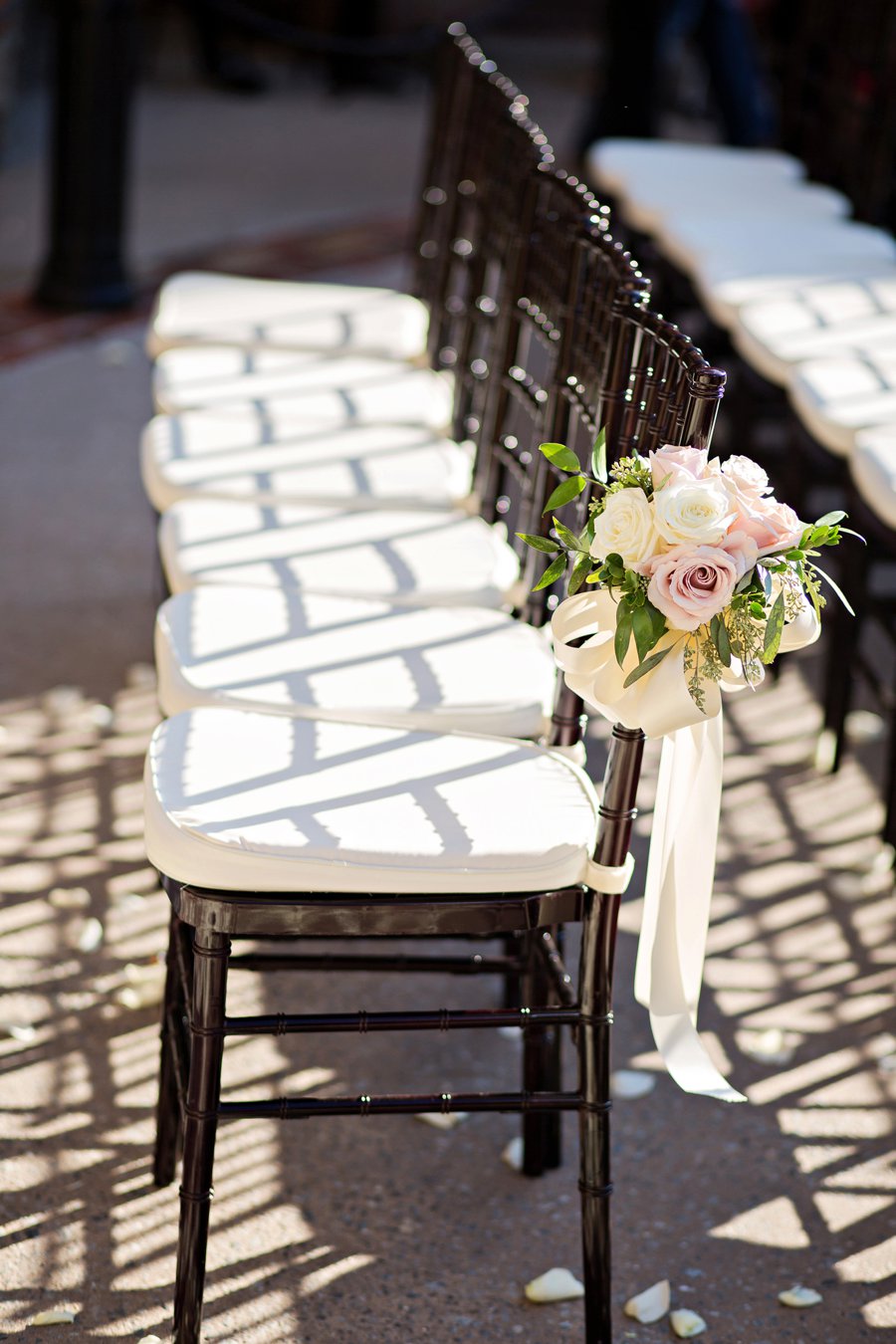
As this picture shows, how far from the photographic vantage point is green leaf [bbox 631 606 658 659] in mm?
1543

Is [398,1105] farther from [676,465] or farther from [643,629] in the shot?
[676,465]

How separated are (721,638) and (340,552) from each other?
0.99 metres

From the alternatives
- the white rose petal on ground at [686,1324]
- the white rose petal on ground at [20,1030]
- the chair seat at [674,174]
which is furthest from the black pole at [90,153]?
the white rose petal on ground at [686,1324]

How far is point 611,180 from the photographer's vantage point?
15.0 ft

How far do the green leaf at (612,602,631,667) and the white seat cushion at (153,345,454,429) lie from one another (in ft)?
4.82

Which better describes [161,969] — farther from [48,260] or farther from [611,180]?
[48,260]

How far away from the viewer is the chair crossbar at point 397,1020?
5.61 feet

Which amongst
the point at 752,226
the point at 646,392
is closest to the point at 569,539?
the point at 646,392

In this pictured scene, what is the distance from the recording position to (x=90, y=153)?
496cm

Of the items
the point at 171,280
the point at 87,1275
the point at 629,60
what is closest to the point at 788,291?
Answer: the point at 171,280

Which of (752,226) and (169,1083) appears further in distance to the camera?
(752,226)

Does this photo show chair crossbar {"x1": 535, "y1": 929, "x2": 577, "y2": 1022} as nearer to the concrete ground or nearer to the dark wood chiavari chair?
the dark wood chiavari chair

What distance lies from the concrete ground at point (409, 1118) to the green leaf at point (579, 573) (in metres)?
0.83

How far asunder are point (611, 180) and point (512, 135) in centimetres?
187
